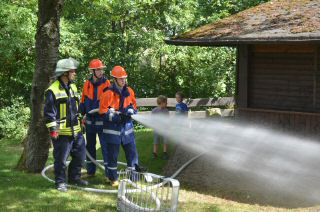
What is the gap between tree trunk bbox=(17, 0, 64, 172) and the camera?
8.86 meters

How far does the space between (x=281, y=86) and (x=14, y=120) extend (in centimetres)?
1051

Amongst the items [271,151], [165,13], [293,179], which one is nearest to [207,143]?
[271,151]

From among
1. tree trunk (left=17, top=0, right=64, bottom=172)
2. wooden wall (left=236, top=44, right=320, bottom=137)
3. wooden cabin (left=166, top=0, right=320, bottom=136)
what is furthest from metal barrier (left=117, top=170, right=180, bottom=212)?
wooden wall (left=236, top=44, right=320, bottom=137)

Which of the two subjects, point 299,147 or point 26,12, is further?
point 26,12

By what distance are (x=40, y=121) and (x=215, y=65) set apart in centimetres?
1436

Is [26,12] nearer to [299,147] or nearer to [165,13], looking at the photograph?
[165,13]

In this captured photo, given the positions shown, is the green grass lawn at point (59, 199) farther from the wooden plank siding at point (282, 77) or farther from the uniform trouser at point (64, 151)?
the wooden plank siding at point (282, 77)

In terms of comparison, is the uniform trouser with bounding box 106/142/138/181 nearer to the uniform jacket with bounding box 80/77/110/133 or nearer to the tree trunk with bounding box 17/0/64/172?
the uniform jacket with bounding box 80/77/110/133

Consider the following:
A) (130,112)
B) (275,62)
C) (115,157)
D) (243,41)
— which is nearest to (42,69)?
(130,112)

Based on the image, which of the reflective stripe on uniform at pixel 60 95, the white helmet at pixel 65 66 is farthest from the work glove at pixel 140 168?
the white helmet at pixel 65 66

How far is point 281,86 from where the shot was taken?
10.5 m

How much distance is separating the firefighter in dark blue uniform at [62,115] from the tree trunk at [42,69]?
1.17 m

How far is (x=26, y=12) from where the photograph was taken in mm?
15906

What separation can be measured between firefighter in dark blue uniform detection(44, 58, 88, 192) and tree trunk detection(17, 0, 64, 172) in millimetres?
1175
